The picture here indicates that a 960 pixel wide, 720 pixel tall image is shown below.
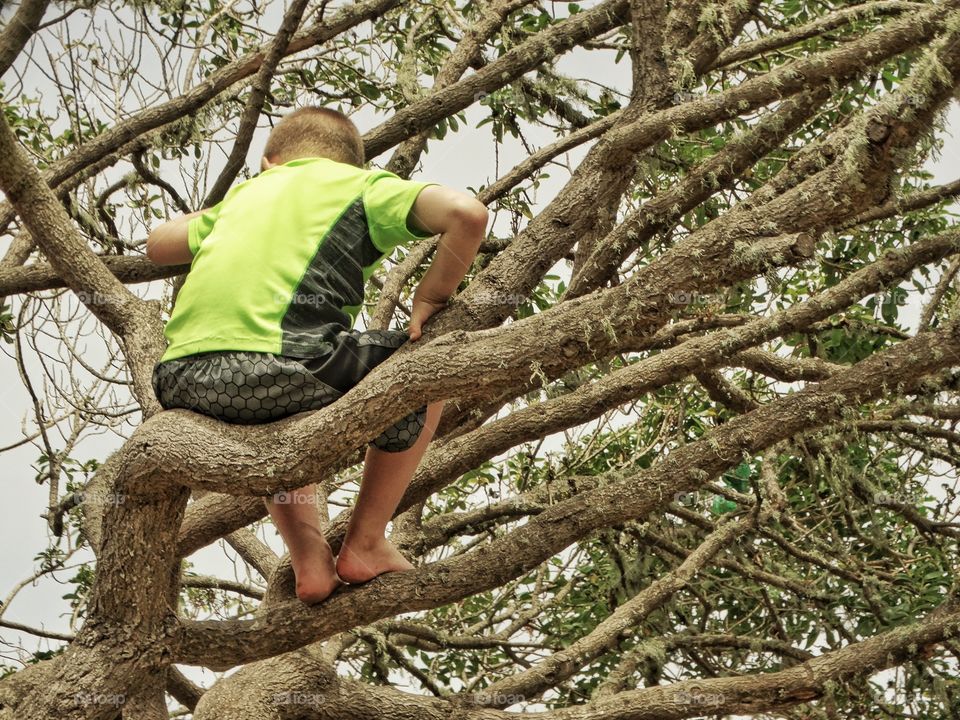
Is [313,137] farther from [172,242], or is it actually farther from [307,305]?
[307,305]

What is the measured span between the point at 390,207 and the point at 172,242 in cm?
68

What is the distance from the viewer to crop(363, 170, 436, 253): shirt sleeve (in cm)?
265

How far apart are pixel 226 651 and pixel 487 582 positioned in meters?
0.67

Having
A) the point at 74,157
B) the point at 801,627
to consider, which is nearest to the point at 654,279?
the point at 74,157

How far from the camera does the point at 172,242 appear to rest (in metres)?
3.00

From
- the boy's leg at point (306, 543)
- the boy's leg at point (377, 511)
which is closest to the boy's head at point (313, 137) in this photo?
the boy's leg at point (377, 511)

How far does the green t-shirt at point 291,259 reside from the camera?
2646mm

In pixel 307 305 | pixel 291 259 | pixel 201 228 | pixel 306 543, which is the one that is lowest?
pixel 306 543

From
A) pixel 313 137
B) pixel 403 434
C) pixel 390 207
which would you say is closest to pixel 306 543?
pixel 403 434

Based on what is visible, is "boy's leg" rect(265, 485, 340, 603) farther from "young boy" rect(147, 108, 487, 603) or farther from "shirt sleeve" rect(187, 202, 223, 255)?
"shirt sleeve" rect(187, 202, 223, 255)

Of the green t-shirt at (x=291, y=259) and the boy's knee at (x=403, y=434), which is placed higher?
the green t-shirt at (x=291, y=259)

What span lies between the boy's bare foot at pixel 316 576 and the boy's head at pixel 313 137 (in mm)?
1028

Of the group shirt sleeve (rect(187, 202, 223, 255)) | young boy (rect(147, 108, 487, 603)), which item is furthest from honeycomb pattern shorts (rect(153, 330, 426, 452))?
shirt sleeve (rect(187, 202, 223, 255))

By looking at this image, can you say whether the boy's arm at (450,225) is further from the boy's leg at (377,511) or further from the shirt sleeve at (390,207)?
the boy's leg at (377,511)
